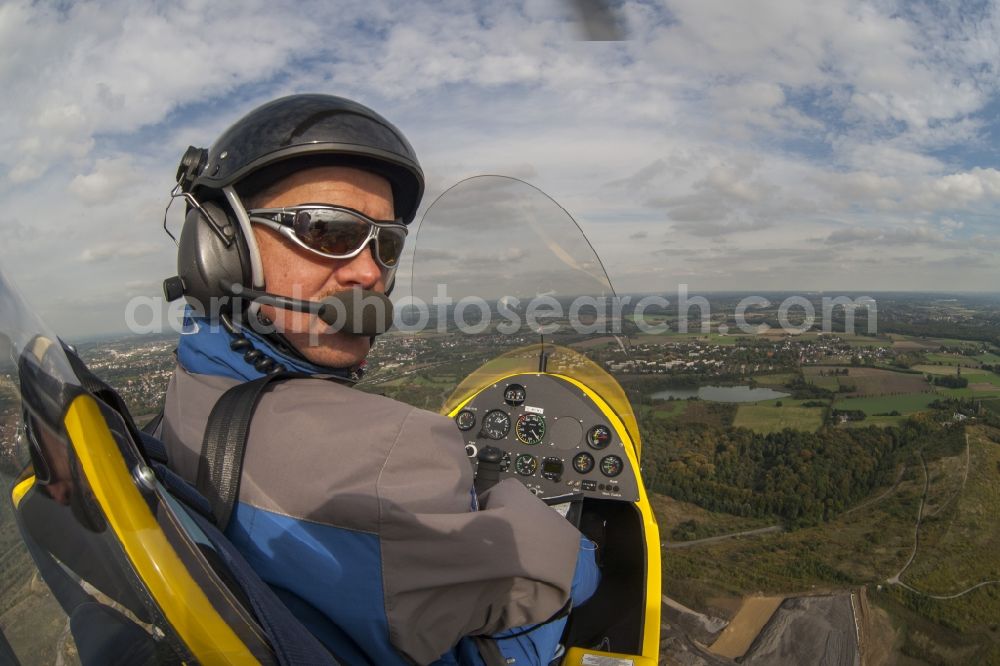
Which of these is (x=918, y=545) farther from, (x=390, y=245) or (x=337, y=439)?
(x=337, y=439)

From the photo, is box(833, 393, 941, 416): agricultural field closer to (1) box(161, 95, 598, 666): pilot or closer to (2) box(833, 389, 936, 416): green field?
(2) box(833, 389, 936, 416): green field

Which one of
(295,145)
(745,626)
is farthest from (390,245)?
(745,626)

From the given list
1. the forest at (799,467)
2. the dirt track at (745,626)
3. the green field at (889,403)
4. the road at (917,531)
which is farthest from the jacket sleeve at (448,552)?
the green field at (889,403)

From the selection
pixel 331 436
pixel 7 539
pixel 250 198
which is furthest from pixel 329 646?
pixel 250 198

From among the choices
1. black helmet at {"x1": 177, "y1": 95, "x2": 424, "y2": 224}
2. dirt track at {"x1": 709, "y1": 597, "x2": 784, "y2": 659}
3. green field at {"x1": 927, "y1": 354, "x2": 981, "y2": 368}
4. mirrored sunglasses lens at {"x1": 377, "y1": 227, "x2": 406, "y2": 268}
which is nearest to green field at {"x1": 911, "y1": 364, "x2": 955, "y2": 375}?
green field at {"x1": 927, "y1": 354, "x2": 981, "y2": 368}

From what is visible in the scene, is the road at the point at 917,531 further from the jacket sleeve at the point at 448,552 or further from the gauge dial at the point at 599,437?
the jacket sleeve at the point at 448,552
